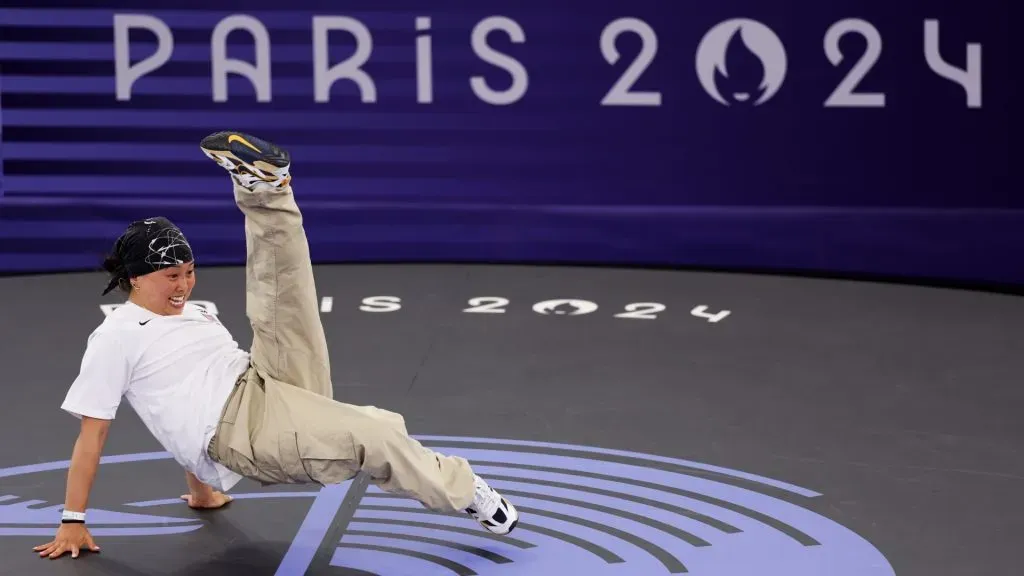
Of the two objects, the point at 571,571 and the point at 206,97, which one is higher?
the point at 206,97

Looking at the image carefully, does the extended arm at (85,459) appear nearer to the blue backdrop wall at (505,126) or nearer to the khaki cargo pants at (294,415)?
the khaki cargo pants at (294,415)

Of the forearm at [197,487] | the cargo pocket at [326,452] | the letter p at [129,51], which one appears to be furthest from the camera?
the letter p at [129,51]

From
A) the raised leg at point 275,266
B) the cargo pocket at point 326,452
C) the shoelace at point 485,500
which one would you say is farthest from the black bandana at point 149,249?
the shoelace at point 485,500

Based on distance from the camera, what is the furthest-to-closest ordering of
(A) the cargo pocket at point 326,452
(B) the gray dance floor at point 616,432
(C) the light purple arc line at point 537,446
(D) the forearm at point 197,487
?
(C) the light purple arc line at point 537,446 → (D) the forearm at point 197,487 → (B) the gray dance floor at point 616,432 → (A) the cargo pocket at point 326,452

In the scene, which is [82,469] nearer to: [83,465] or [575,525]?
[83,465]

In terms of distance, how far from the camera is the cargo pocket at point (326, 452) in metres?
3.37

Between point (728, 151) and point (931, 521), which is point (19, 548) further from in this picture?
point (728, 151)

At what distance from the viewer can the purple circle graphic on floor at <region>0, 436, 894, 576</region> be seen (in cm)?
352

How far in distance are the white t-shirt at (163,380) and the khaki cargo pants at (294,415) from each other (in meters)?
0.05

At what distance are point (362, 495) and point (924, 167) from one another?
4479 mm

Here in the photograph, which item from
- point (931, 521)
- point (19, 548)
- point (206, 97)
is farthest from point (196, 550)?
point (206, 97)

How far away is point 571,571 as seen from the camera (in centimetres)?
347

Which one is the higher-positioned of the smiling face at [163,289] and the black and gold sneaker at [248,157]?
the black and gold sneaker at [248,157]

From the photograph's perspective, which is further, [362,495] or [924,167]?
[924,167]
